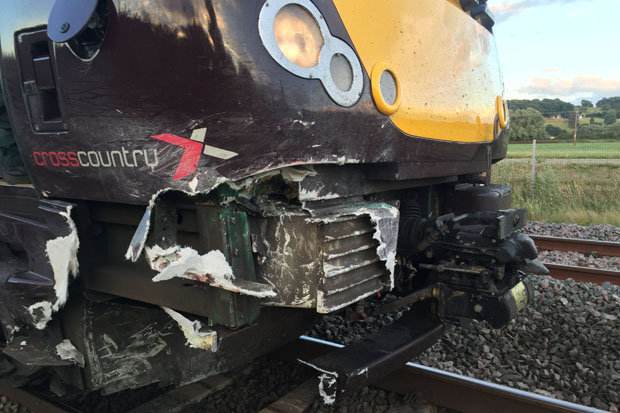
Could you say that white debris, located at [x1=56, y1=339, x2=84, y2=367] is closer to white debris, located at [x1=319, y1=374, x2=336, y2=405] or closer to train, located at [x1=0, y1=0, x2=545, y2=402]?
train, located at [x1=0, y1=0, x2=545, y2=402]

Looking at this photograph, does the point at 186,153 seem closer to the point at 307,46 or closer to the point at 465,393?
the point at 307,46

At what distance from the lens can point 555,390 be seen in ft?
10.6

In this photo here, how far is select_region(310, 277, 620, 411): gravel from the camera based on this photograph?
3234 millimetres

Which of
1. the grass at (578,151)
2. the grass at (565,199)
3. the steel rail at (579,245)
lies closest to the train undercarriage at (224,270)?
the steel rail at (579,245)

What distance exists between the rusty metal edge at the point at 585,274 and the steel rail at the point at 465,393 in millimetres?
3150

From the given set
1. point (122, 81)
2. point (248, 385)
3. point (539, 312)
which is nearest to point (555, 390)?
point (539, 312)

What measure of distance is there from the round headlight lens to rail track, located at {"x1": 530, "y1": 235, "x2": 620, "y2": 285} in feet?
16.0

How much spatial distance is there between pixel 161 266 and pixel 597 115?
137 ft

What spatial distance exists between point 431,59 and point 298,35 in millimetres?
1016

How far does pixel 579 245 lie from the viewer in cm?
688

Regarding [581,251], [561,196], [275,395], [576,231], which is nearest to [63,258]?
[275,395]

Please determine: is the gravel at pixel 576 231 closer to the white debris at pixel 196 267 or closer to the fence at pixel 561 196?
the fence at pixel 561 196

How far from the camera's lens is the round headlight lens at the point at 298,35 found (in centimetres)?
169

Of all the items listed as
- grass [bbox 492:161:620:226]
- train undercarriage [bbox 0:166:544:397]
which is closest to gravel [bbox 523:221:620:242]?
grass [bbox 492:161:620:226]
